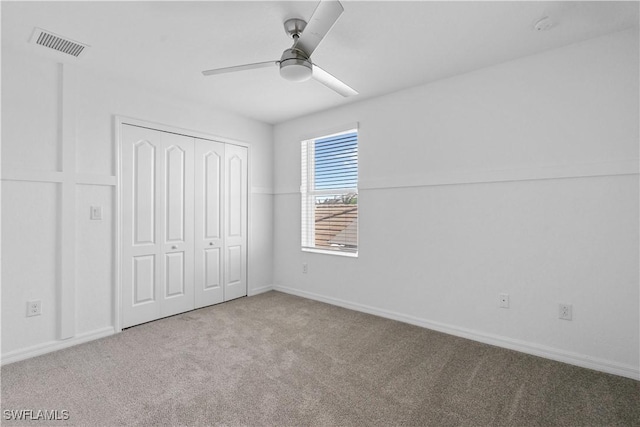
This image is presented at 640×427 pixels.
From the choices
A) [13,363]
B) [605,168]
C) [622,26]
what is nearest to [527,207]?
[605,168]

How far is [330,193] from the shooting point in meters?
3.98

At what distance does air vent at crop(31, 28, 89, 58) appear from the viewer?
220cm

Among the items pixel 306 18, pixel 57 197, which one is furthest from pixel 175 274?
pixel 306 18

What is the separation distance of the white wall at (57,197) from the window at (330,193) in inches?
80.0

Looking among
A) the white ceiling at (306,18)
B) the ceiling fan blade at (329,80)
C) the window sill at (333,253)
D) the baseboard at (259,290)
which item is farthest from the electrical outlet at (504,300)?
the baseboard at (259,290)

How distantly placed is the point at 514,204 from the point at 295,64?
2.12m

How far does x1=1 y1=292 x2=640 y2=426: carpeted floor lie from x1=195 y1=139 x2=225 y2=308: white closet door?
815mm

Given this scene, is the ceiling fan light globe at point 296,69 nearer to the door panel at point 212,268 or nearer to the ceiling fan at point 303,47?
the ceiling fan at point 303,47

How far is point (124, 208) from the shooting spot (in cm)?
304

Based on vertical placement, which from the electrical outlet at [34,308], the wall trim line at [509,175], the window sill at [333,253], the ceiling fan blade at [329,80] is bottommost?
the electrical outlet at [34,308]

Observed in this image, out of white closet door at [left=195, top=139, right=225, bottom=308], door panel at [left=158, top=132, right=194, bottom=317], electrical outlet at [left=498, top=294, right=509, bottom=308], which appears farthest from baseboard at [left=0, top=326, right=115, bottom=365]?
electrical outlet at [left=498, top=294, right=509, bottom=308]

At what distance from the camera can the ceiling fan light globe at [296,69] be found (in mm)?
2023

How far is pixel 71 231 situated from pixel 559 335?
4.14 metres

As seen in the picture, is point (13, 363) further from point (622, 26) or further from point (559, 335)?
point (622, 26)
